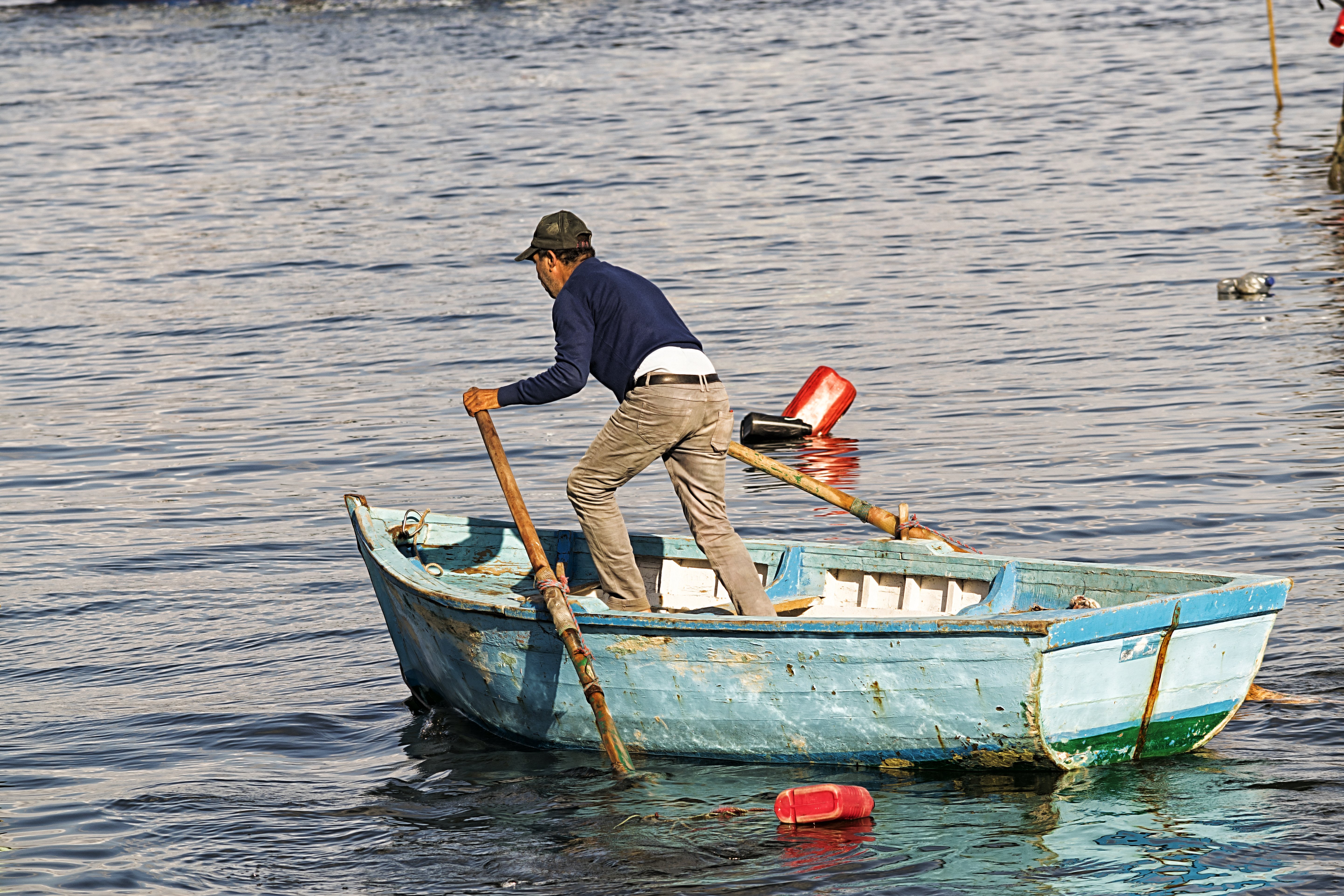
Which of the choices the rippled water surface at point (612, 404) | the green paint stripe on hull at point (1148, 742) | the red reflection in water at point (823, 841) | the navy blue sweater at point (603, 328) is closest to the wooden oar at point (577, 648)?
the rippled water surface at point (612, 404)

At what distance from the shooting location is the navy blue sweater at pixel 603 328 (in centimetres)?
782

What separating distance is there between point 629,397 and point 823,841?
7.34 feet

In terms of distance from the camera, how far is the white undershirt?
7.81 meters

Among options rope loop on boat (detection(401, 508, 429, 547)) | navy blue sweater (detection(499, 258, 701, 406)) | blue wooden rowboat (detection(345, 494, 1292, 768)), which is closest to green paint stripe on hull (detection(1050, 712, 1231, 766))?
blue wooden rowboat (detection(345, 494, 1292, 768))

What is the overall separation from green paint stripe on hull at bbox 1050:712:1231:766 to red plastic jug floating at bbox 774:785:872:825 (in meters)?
0.87

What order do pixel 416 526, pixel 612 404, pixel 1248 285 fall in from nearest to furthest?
pixel 416 526 → pixel 612 404 → pixel 1248 285

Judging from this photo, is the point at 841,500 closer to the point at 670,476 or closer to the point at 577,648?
the point at 670,476

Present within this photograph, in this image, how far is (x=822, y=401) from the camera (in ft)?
46.9

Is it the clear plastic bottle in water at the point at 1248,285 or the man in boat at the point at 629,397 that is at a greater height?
the man in boat at the point at 629,397

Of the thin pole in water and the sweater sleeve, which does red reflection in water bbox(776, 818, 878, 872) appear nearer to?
the sweater sleeve

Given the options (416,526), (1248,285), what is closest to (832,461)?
(416,526)

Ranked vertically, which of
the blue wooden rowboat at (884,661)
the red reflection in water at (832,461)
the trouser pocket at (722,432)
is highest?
the trouser pocket at (722,432)

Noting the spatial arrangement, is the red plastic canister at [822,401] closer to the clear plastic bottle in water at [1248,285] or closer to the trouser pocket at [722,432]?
the clear plastic bottle in water at [1248,285]

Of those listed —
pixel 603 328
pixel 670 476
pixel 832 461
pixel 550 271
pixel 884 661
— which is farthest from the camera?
pixel 832 461
